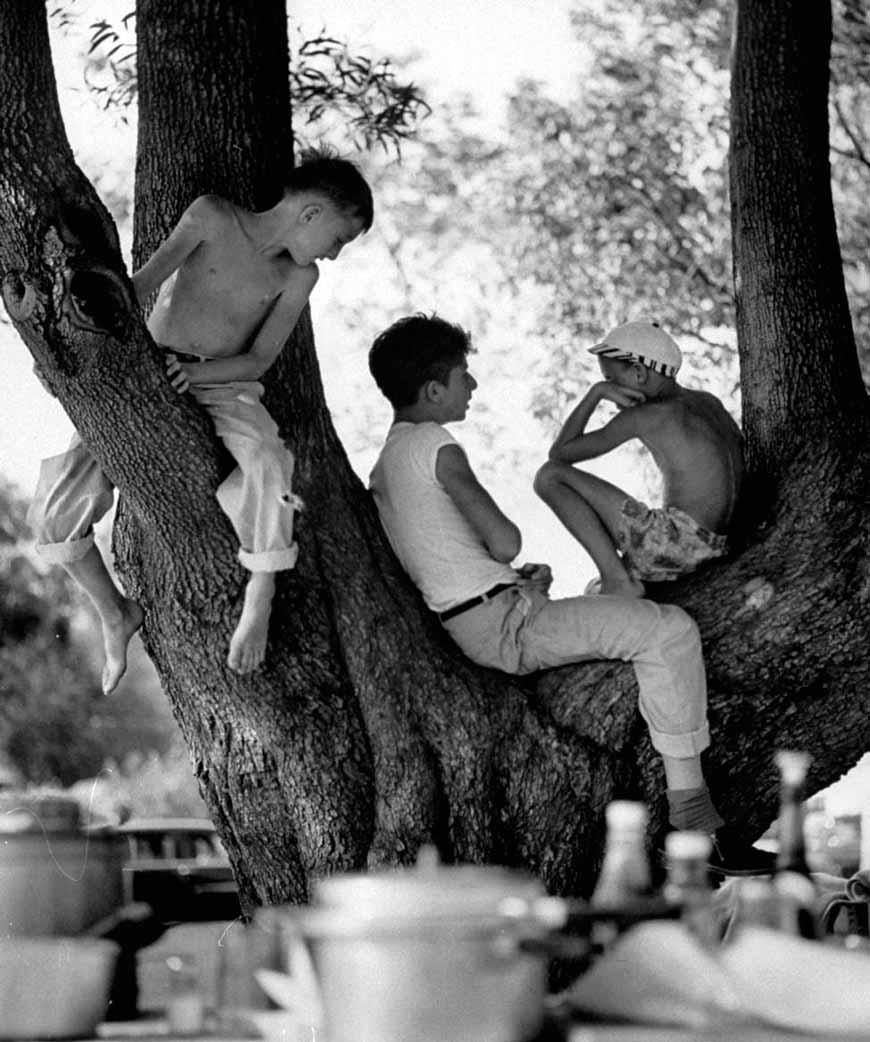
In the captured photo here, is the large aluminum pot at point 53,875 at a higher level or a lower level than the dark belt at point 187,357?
lower

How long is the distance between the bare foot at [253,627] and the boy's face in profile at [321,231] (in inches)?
38.1

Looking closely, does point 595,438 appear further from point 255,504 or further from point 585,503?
point 255,504

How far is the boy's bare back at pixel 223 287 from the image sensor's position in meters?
4.76

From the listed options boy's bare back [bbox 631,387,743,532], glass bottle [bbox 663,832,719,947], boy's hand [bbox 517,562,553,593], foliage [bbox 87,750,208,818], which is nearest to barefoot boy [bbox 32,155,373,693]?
boy's hand [bbox 517,562,553,593]

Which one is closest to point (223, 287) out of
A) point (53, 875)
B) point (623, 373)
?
point (623, 373)

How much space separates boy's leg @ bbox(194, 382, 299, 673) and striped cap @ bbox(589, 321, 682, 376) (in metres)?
1.33

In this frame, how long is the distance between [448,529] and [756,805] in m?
1.27

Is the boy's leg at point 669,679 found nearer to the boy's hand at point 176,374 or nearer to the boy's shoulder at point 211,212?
the boy's hand at point 176,374

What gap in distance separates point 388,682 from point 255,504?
70cm

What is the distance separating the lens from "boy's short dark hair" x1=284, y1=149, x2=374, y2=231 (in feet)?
15.3

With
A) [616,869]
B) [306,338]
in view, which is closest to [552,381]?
[306,338]

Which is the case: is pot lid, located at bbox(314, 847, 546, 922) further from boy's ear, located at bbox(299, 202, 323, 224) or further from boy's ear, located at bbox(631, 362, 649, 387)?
boy's ear, located at bbox(631, 362, 649, 387)

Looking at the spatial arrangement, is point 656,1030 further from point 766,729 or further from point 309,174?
point 309,174

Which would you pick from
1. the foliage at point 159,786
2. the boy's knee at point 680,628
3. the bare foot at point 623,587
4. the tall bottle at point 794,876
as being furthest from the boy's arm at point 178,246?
the foliage at point 159,786
